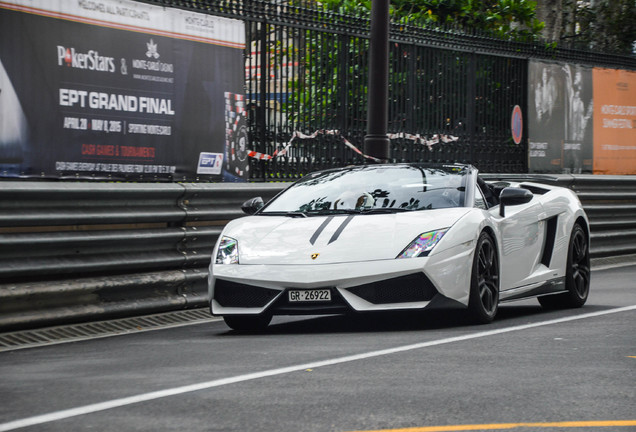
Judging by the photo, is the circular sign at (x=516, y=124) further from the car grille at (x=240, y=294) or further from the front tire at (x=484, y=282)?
the car grille at (x=240, y=294)

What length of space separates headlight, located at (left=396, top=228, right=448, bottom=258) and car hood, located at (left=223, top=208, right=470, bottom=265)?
0.04 meters

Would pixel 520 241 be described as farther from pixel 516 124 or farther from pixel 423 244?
pixel 516 124

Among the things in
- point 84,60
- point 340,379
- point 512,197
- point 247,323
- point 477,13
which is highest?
point 477,13

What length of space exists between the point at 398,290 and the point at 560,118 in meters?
10.9

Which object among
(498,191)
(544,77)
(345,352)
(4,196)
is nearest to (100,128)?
(4,196)

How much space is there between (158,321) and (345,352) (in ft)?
10.2

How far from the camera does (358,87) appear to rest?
14820mm

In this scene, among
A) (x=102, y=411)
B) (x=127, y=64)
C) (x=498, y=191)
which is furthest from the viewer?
(x=127, y=64)

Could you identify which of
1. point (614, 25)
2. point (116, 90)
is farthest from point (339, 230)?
point (614, 25)

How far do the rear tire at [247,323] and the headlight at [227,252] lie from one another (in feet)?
1.44

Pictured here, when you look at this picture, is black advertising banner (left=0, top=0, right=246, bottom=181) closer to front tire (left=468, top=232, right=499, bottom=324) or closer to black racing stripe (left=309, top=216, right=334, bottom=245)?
black racing stripe (left=309, top=216, right=334, bottom=245)

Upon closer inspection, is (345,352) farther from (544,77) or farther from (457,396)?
(544,77)

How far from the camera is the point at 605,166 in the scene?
63.4 ft

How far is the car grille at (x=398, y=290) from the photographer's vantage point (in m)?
8.41
